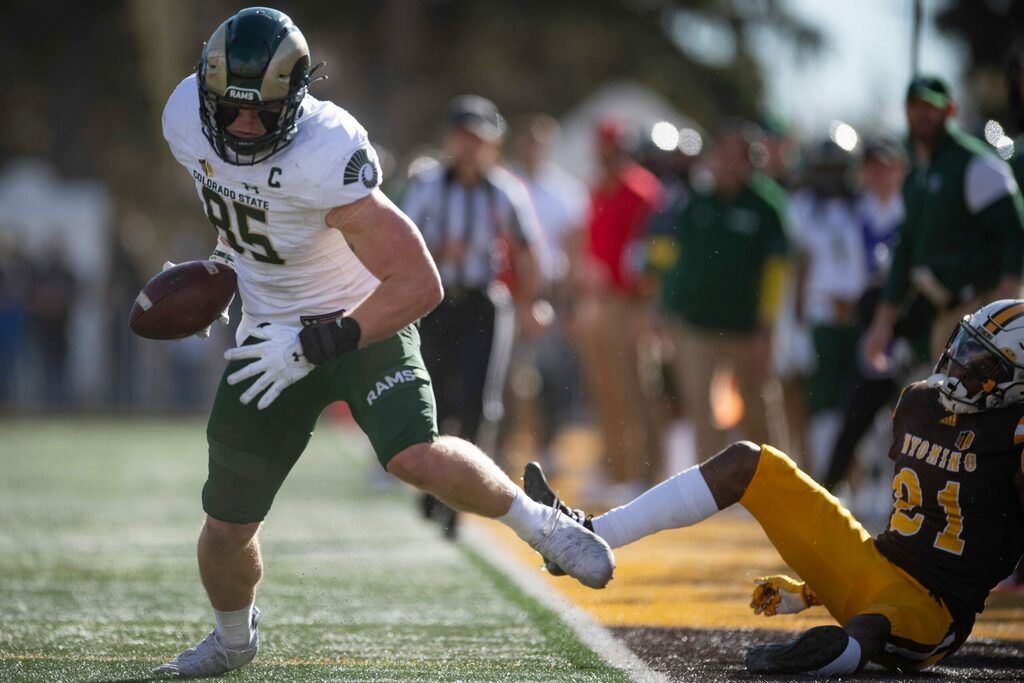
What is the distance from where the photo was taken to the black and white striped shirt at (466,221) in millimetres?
→ 7836

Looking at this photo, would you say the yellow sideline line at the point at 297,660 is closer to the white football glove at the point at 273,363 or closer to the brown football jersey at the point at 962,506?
the white football glove at the point at 273,363

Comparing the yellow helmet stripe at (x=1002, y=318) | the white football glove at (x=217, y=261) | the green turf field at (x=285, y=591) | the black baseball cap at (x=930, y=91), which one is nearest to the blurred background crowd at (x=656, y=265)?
the black baseball cap at (x=930, y=91)

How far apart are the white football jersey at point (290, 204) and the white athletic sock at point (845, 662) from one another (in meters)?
1.58

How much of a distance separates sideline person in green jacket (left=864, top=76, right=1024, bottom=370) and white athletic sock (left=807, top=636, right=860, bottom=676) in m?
2.09

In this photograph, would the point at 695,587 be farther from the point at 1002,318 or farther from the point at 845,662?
the point at 1002,318

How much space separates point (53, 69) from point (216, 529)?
80.6 feet

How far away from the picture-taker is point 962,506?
14.8ft

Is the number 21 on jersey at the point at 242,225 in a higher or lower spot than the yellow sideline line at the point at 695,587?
higher

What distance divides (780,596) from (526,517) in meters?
0.78

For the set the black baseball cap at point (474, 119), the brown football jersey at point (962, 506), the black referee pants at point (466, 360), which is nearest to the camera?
the brown football jersey at point (962, 506)

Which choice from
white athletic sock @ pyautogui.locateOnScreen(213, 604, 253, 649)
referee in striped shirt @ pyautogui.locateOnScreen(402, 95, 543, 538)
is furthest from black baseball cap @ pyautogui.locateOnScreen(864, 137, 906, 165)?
white athletic sock @ pyautogui.locateOnScreen(213, 604, 253, 649)

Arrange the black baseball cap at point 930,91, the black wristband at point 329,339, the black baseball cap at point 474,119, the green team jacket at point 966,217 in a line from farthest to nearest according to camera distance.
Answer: the black baseball cap at point 474,119 < the black baseball cap at point 930,91 < the green team jacket at point 966,217 < the black wristband at point 329,339

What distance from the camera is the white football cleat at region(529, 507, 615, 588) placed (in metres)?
4.43

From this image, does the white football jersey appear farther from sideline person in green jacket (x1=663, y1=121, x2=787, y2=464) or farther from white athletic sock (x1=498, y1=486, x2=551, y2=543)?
sideline person in green jacket (x1=663, y1=121, x2=787, y2=464)
